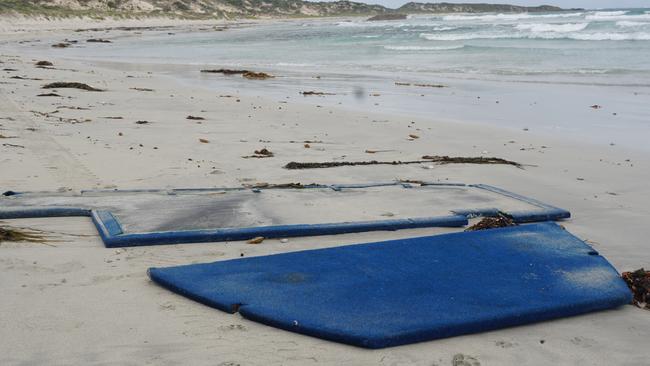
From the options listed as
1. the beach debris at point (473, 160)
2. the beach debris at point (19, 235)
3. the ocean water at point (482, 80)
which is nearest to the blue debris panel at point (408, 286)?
the beach debris at point (19, 235)

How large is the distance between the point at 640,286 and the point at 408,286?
1.14 m

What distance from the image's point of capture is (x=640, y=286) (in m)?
3.11

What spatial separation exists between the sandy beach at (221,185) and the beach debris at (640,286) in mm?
97

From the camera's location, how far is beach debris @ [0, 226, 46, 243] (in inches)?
143

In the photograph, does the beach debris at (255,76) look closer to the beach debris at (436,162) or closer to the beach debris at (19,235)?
the beach debris at (436,162)

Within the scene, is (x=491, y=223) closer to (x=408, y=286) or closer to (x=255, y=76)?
(x=408, y=286)

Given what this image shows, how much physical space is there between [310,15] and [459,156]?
385ft

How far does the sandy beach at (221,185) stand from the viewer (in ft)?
8.10

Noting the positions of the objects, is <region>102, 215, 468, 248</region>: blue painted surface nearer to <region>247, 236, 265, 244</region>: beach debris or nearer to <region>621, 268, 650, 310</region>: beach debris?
<region>247, 236, 265, 244</region>: beach debris

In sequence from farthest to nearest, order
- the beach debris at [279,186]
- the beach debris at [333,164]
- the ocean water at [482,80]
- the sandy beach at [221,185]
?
the ocean water at [482,80] → the beach debris at [333,164] → the beach debris at [279,186] → the sandy beach at [221,185]

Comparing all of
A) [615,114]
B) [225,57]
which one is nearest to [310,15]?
[225,57]

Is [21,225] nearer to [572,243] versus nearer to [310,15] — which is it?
[572,243]

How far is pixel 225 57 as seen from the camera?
82.4 ft

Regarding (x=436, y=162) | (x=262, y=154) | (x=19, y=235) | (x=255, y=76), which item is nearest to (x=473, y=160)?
(x=436, y=162)
